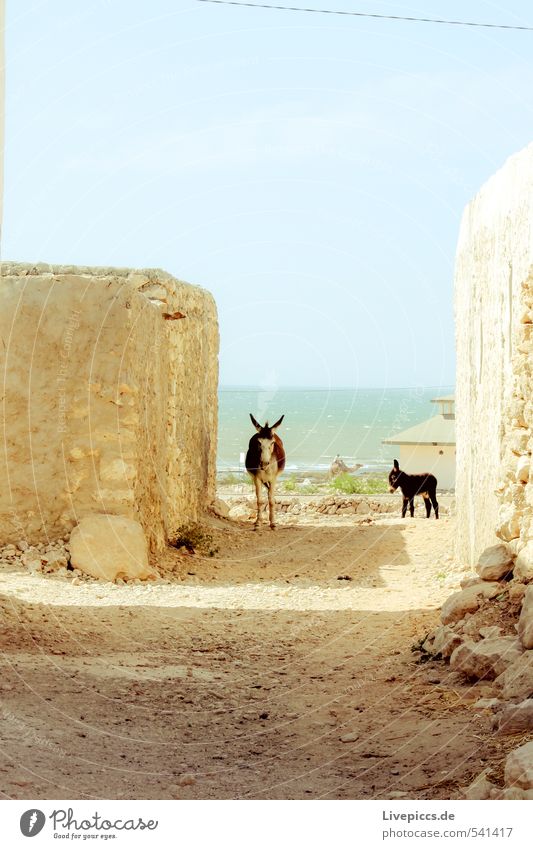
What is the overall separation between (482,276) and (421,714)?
417 centimetres

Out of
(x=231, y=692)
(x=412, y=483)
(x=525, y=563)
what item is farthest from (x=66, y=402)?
(x=412, y=483)

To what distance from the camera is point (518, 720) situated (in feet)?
13.5

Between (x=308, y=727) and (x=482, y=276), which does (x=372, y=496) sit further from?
(x=308, y=727)

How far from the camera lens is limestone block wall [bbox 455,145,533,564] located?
6415mm

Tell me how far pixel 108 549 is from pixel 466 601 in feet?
11.5

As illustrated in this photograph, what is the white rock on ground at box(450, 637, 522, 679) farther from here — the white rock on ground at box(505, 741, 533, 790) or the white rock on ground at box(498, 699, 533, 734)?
the white rock on ground at box(505, 741, 533, 790)

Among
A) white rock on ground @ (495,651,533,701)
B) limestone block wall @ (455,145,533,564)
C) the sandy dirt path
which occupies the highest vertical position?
limestone block wall @ (455,145,533,564)

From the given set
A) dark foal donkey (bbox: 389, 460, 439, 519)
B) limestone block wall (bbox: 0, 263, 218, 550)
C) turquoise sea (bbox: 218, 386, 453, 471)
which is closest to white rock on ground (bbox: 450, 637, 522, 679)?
limestone block wall (bbox: 0, 263, 218, 550)

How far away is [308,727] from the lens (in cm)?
466

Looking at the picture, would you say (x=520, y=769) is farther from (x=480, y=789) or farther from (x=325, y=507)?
(x=325, y=507)

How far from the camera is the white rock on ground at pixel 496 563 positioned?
6273mm

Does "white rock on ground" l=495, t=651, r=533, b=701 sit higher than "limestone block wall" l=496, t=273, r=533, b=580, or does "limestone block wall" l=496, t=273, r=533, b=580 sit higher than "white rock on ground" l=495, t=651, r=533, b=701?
"limestone block wall" l=496, t=273, r=533, b=580

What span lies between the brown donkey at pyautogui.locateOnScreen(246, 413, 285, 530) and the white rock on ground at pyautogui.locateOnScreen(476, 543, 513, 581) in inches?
230

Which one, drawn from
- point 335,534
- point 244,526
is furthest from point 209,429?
point 335,534
